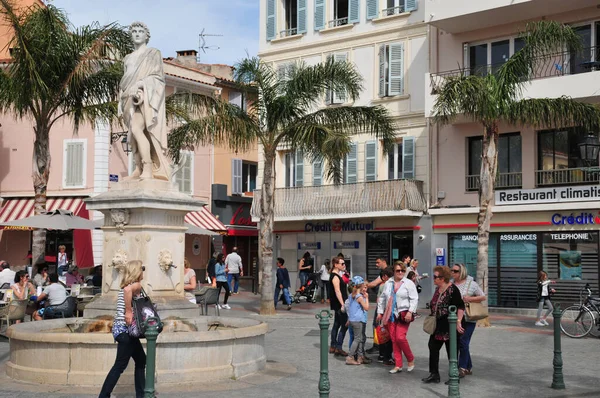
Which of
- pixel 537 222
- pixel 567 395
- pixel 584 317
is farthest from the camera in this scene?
pixel 537 222

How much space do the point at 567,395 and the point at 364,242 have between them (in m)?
19.4

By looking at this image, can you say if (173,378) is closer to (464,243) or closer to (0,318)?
(0,318)

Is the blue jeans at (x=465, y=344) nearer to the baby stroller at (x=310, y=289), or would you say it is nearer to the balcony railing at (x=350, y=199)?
the balcony railing at (x=350, y=199)

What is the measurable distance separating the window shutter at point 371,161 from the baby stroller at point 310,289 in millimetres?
4097

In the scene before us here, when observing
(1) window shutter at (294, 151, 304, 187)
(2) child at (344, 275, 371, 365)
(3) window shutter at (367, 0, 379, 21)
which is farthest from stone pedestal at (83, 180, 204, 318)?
(1) window shutter at (294, 151, 304, 187)

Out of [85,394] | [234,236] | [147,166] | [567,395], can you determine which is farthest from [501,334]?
[234,236]

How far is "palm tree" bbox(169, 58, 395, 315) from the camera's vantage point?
73.7ft

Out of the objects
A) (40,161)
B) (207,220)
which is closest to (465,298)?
(40,161)

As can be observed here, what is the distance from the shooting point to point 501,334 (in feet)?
63.5

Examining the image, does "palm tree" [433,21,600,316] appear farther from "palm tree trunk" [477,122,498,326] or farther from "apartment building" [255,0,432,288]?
"apartment building" [255,0,432,288]

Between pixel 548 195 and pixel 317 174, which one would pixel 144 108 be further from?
pixel 317 174

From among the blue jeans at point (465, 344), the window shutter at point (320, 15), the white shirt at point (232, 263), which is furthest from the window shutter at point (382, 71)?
the blue jeans at point (465, 344)

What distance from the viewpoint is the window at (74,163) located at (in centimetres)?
3525

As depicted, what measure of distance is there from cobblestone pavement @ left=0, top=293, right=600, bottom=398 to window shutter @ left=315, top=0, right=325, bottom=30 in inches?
635
